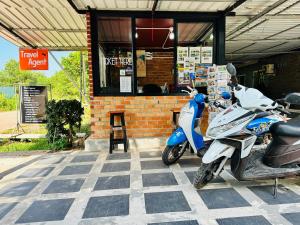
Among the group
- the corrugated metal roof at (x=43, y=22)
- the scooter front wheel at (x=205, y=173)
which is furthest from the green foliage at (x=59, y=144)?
the scooter front wheel at (x=205, y=173)

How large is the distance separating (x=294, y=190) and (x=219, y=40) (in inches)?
122

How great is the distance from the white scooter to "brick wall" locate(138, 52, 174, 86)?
5234 mm

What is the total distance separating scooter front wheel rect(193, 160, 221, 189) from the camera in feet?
8.07

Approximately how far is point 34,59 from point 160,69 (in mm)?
3822

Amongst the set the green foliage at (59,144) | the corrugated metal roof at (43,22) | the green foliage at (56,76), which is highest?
the green foliage at (56,76)

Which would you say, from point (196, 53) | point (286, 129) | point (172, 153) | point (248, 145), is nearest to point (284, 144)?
point (286, 129)

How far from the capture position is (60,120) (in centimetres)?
452

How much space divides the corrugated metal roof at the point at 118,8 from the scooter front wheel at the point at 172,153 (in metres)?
2.47

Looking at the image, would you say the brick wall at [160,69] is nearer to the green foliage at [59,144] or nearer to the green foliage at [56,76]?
the green foliage at [59,144]

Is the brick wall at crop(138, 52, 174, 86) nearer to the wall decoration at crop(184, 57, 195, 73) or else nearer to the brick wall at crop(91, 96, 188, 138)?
the wall decoration at crop(184, 57, 195, 73)

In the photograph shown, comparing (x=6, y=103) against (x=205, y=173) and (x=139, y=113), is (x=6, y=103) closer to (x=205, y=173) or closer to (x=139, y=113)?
(x=139, y=113)

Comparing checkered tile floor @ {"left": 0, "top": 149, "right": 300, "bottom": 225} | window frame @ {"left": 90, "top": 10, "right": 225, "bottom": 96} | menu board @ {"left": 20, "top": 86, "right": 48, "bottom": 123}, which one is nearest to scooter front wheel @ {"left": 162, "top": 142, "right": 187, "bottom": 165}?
checkered tile floor @ {"left": 0, "top": 149, "right": 300, "bottom": 225}

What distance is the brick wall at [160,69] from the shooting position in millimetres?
7461

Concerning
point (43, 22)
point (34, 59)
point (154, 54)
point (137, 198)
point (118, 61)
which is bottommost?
point (137, 198)
